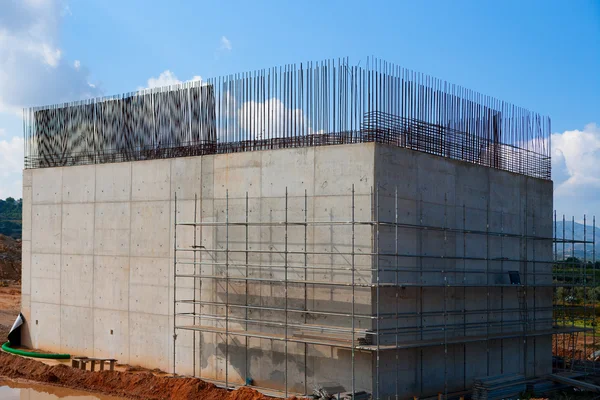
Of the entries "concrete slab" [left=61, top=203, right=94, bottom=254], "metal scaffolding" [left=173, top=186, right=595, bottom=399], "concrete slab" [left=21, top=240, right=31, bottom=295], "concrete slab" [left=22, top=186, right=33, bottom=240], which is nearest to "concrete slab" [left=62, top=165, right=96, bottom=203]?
"concrete slab" [left=61, top=203, right=94, bottom=254]

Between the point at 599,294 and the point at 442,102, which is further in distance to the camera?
the point at 599,294

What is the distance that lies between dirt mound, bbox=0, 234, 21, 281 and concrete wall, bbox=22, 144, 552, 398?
25.3 m

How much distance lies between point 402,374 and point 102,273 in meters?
8.53

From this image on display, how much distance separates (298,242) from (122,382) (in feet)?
16.4

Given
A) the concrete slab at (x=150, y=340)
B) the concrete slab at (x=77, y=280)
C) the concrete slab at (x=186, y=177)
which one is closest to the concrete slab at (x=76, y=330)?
the concrete slab at (x=77, y=280)

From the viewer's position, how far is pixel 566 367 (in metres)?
19.6

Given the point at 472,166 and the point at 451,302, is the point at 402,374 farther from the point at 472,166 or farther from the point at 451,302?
the point at 472,166

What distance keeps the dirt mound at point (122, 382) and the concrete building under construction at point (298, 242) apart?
3.62 feet

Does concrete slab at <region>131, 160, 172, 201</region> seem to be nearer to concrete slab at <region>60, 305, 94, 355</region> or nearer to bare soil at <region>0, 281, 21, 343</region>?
concrete slab at <region>60, 305, 94, 355</region>

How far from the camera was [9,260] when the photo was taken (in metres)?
45.8

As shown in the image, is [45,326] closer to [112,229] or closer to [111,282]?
[111,282]

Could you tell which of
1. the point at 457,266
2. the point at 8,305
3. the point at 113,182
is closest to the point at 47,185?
the point at 113,182

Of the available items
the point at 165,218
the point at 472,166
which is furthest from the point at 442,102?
the point at 165,218

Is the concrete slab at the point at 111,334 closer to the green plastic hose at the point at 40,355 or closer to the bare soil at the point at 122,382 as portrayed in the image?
the bare soil at the point at 122,382
